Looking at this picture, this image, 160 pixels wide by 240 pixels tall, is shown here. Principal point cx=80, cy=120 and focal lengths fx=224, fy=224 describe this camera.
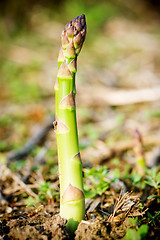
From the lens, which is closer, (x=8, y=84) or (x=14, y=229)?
(x=14, y=229)

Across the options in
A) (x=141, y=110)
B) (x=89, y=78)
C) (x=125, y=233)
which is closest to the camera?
(x=125, y=233)

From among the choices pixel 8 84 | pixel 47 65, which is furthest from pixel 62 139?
pixel 47 65

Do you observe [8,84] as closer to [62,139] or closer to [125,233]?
[62,139]

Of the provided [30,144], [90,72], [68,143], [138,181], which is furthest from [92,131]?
[90,72]

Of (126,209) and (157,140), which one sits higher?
(157,140)

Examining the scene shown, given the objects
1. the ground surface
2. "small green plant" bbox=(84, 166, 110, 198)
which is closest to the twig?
the ground surface

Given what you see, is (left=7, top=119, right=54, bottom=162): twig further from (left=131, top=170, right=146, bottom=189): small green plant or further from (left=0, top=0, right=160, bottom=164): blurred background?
(left=131, top=170, right=146, bottom=189): small green plant
